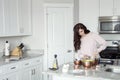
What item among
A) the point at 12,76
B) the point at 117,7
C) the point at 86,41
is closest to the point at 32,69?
the point at 12,76

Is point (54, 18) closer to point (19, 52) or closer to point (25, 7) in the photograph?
point (25, 7)

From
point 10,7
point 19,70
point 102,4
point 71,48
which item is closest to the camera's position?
point 19,70

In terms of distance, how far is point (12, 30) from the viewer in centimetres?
506

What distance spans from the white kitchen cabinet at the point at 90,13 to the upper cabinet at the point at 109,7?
0.12 meters

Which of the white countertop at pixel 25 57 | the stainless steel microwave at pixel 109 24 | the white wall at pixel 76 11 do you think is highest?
the white wall at pixel 76 11

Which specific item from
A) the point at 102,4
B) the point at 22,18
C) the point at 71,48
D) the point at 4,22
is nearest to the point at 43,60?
the point at 71,48

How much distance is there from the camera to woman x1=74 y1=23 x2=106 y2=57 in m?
3.95

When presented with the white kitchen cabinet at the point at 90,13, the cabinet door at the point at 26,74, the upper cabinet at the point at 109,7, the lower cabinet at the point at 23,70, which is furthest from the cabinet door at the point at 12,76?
the upper cabinet at the point at 109,7

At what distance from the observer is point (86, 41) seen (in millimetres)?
3994

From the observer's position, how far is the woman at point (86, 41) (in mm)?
3947

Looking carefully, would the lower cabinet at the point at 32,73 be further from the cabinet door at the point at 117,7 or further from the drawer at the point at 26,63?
the cabinet door at the point at 117,7

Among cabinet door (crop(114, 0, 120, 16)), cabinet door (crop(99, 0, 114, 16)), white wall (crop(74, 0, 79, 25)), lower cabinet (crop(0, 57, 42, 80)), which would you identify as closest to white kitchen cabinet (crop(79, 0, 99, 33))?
cabinet door (crop(99, 0, 114, 16))

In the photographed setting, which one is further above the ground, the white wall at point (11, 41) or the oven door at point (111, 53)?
the white wall at point (11, 41)

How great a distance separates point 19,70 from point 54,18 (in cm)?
166
